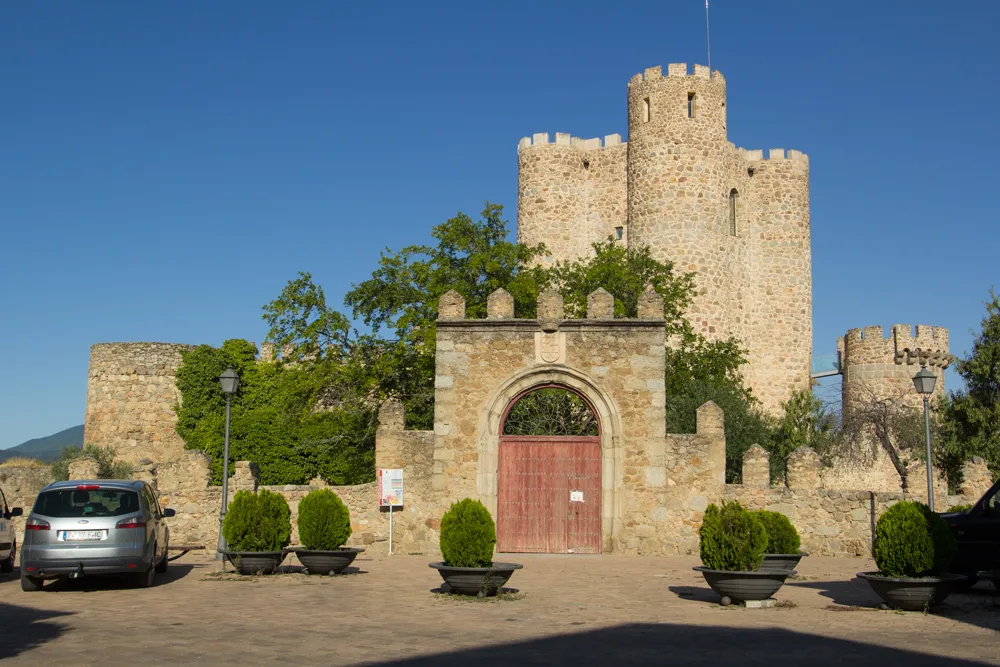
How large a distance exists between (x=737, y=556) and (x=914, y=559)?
198 centimetres

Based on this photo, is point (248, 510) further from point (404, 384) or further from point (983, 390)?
point (983, 390)

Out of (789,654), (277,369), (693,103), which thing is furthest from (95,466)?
(693,103)

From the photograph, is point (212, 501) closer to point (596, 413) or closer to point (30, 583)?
point (30, 583)

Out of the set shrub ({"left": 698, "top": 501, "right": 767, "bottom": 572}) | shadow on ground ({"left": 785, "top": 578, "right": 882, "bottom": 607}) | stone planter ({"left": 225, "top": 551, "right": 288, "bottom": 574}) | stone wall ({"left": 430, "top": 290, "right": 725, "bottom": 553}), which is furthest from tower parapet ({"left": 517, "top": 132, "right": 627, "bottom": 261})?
shrub ({"left": 698, "top": 501, "right": 767, "bottom": 572})

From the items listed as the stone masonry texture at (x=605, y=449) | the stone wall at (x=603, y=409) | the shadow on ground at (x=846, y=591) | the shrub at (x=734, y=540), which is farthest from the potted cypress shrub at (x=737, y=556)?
the stone wall at (x=603, y=409)

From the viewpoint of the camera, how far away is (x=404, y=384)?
91.3 feet

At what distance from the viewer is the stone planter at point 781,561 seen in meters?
14.5

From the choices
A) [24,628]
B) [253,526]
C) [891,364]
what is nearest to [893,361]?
[891,364]

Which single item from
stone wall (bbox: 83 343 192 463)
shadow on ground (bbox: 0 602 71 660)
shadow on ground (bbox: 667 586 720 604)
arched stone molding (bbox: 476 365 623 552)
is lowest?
shadow on ground (bbox: 0 602 71 660)

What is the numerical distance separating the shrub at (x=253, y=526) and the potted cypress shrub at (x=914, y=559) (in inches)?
336

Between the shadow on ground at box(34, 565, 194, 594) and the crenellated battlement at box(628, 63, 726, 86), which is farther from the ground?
the crenellated battlement at box(628, 63, 726, 86)

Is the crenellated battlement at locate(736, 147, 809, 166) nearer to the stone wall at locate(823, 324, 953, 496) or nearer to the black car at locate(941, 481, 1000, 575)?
the stone wall at locate(823, 324, 953, 496)

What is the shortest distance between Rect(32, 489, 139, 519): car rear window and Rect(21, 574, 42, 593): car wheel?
0.93 m

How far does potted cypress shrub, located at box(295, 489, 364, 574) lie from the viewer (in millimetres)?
15625
